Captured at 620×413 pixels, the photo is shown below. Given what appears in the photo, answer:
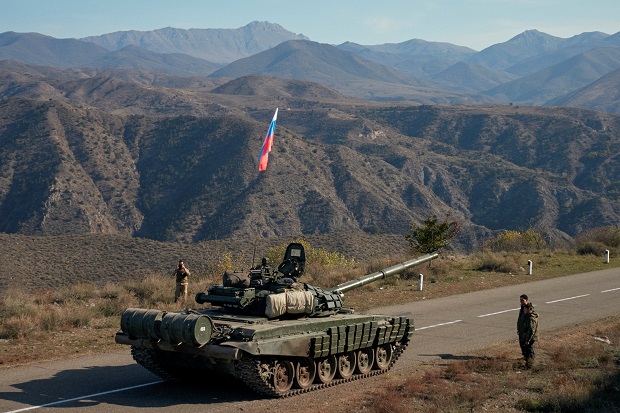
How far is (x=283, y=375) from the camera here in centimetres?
1351

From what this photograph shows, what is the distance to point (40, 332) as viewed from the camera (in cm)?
1889

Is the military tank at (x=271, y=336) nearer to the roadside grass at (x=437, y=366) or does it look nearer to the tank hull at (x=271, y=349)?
the tank hull at (x=271, y=349)

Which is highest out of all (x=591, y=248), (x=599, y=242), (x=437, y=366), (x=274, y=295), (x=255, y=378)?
(x=274, y=295)

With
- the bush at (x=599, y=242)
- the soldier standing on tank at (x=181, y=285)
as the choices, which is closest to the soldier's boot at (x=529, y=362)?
the soldier standing on tank at (x=181, y=285)

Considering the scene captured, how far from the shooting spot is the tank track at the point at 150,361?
46.4ft

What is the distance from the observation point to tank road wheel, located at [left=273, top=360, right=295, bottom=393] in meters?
13.3

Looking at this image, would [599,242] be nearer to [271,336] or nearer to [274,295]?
[274,295]

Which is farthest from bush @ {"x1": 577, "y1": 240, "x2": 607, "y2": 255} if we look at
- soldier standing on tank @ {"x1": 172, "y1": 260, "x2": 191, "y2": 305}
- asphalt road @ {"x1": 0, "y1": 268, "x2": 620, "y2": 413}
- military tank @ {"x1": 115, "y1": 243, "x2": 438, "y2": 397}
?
military tank @ {"x1": 115, "y1": 243, "x2": 438, "y2": 397}

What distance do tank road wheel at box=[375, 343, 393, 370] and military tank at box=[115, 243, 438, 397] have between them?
2 centimetres

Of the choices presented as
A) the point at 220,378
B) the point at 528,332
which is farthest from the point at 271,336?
the point at 528,332

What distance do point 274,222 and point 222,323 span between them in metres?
59.0

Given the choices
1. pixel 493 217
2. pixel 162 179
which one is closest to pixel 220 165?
pixel 162 179

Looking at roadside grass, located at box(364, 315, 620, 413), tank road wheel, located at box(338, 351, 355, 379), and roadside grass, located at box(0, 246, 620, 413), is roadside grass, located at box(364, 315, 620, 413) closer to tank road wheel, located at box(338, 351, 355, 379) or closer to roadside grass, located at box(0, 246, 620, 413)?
roadside grass, located at box(0, 246, 620, 413)

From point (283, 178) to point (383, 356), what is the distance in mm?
63207
